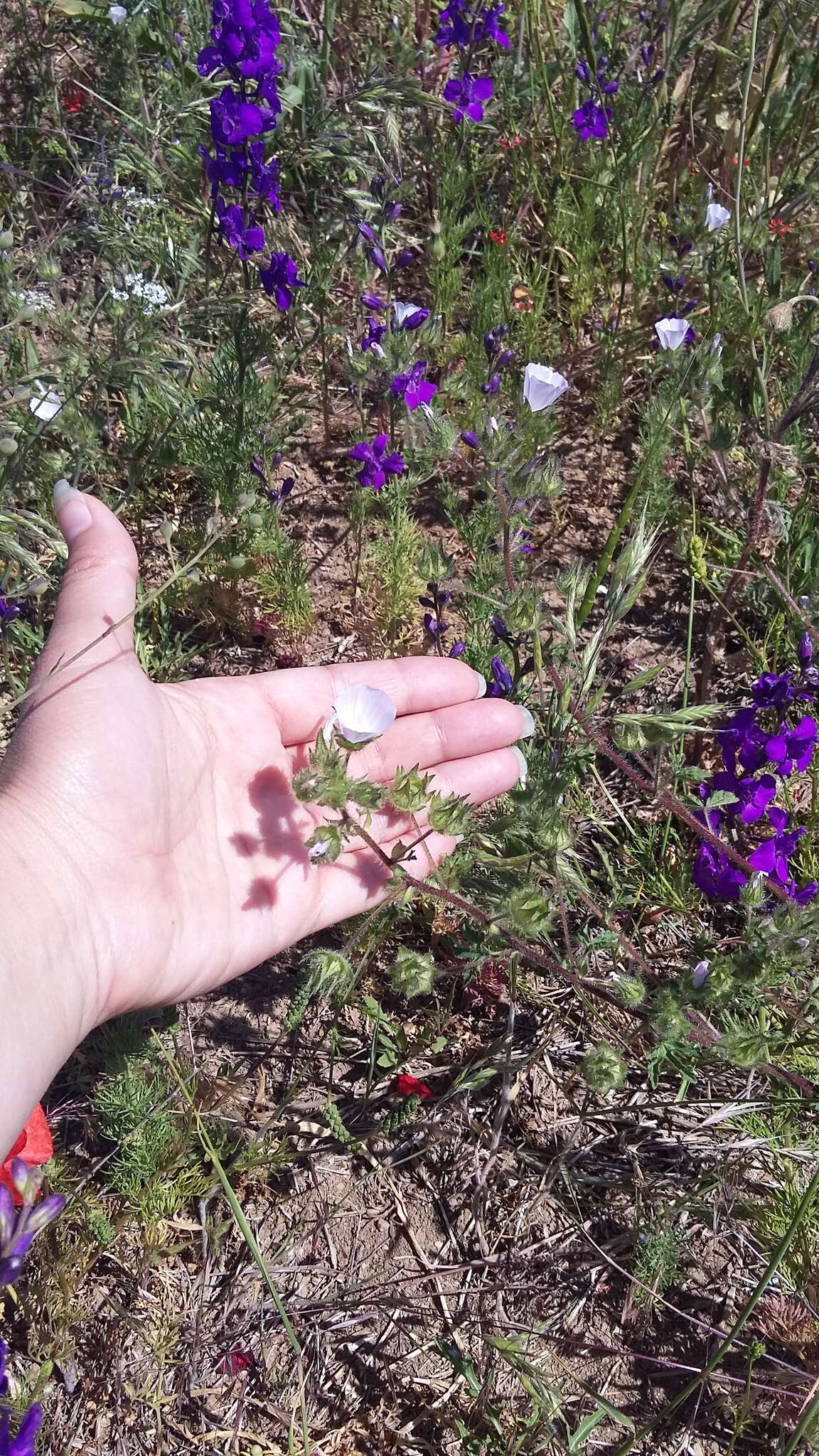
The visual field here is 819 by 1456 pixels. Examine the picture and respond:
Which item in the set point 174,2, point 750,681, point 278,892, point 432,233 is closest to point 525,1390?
point 278,892

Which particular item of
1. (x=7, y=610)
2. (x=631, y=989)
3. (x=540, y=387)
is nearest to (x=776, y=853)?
A: (x=631, y=989)

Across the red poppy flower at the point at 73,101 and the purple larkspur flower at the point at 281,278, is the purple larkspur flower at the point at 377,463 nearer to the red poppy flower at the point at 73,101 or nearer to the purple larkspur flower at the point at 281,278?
the purple larkspur flower at the point at 281,278

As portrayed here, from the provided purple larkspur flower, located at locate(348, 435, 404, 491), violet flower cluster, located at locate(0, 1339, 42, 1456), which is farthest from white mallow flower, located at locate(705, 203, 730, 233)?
violet flower cluster, located at locate(0, 1339, 42, 1456)

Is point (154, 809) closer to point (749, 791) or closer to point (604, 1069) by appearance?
point (604, 1069)

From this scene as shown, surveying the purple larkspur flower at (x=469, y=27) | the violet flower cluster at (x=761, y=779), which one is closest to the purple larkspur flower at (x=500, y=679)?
the violet flower cluster at (x=761, y=779)

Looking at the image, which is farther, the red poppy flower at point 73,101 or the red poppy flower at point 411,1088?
the red poppy flower at point 73,101

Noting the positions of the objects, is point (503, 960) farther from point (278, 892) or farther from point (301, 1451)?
point (301, 1451)
